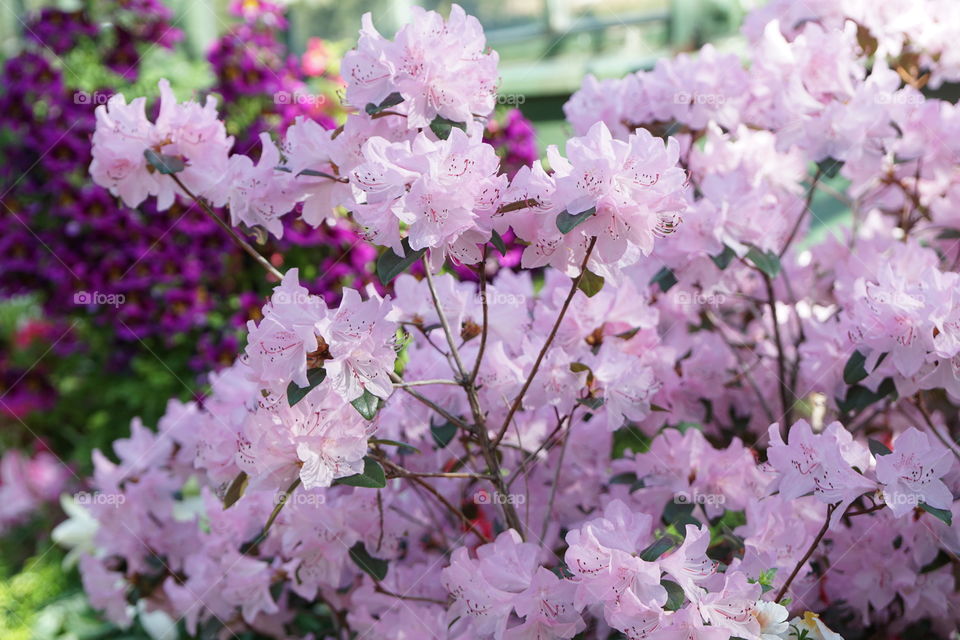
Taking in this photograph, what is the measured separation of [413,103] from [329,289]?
1301 mm

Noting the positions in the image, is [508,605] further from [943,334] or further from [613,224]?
[943,334]

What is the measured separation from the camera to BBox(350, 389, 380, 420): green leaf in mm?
853

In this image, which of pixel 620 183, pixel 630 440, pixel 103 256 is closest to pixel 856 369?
pixel 630 440

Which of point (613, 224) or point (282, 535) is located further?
A: point (282, 535)

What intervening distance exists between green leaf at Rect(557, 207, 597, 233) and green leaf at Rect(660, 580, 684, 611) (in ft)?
1.06

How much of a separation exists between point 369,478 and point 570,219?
31 cm

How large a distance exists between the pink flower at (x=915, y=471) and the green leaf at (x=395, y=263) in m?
0.47

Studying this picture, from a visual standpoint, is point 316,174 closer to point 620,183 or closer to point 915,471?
point 620,183

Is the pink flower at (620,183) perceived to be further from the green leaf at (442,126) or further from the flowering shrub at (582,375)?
the green leaf at (442,126)

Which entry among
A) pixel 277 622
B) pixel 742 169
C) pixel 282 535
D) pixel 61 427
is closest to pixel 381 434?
pixel 282 535

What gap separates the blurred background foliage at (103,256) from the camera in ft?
7.64

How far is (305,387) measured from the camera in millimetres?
832

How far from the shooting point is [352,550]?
1.13m

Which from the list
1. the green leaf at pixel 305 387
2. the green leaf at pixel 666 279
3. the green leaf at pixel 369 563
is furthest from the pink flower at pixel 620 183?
the green leaf at pixel 369 563
